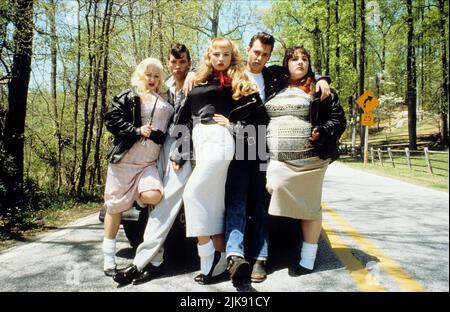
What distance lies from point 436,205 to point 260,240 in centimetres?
452

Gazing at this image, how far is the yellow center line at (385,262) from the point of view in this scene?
2719 mm

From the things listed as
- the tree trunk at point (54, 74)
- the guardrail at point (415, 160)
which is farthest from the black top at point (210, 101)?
the tree trunk at point (54, 74)

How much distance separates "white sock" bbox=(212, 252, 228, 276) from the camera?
3.15 m

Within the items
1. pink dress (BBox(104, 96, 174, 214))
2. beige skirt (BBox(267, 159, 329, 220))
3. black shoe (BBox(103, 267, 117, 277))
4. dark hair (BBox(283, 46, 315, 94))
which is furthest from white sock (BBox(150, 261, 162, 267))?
dark hair (BBox(283, 46, 315, 94))

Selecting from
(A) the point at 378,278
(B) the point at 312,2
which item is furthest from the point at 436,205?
(B) the point at 312,2

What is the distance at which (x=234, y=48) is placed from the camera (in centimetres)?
327

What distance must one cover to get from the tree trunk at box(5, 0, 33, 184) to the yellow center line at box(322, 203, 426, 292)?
20.7 feet

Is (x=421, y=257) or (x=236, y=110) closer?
(x=236, y=110)

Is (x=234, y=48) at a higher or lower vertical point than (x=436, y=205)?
higher

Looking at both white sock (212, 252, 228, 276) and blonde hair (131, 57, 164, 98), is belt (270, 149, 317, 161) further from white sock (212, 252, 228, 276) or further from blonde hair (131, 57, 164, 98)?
blonde hair (131, 57, 164, 98)

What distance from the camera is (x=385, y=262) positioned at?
11.0ft

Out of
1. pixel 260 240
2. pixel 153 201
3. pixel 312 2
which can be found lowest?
pixel 260 240

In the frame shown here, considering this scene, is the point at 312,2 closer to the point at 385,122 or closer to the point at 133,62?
the point at 133,62

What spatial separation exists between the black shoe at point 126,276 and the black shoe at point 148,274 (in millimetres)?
30
